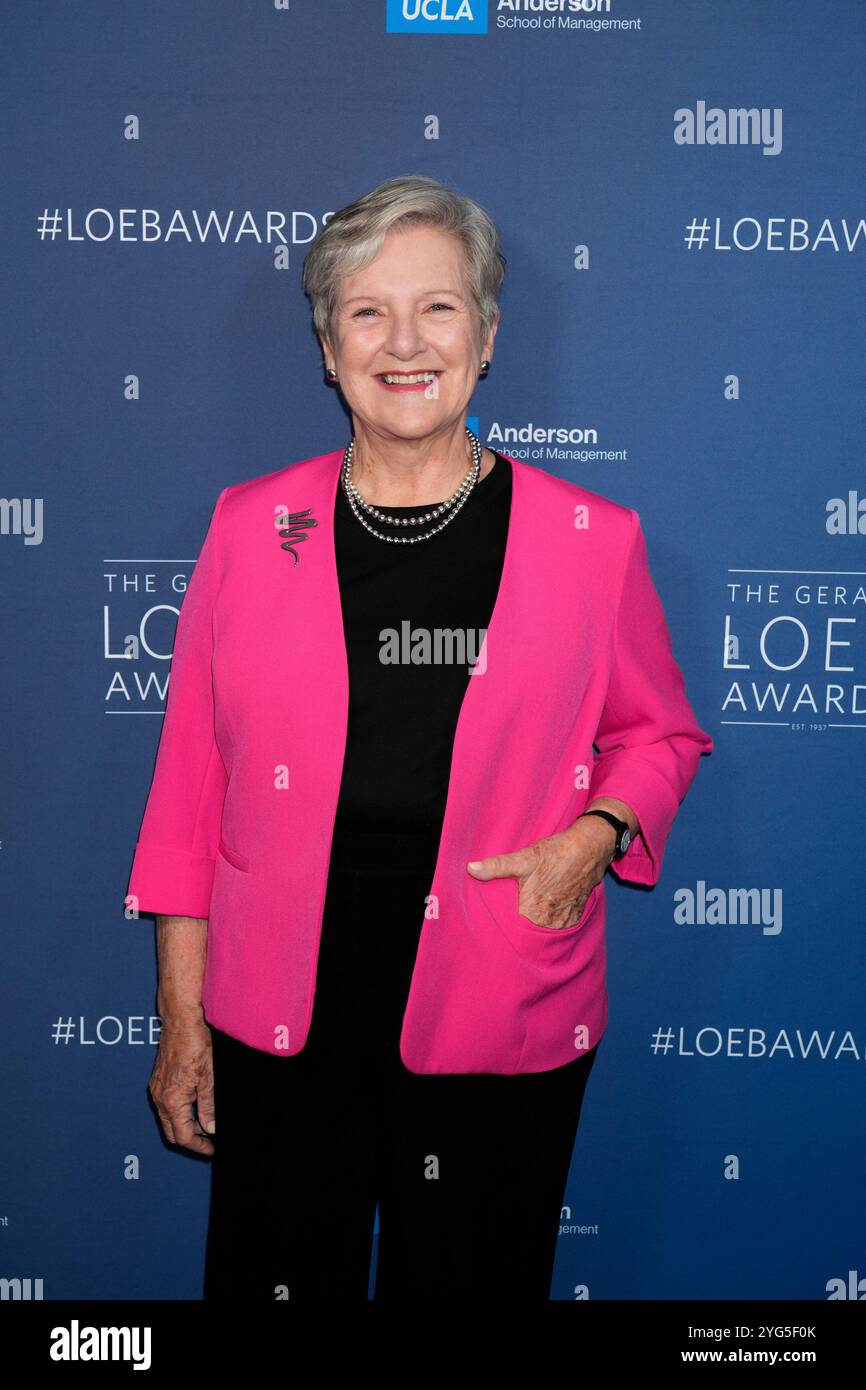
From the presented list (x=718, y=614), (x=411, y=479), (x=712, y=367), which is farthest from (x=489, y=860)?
(x=712, y=367)

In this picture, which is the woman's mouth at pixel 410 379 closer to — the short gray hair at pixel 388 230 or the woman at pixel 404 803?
the woman at pixel 404 803

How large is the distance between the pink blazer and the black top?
21mm

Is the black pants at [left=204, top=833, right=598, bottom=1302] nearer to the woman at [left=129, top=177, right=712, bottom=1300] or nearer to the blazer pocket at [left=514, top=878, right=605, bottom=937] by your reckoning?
the woman at [left=129, top=177, right=712, bottom=1300]

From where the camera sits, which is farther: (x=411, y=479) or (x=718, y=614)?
(x=718, y=614)

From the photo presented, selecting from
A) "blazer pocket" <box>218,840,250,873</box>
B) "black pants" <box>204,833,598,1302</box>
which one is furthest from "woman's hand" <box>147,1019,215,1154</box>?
"blazer pocket" <box>218,840,250,873</box>

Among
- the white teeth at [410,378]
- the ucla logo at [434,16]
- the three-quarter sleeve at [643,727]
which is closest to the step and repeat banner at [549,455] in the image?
the ucla logo at [434,16]

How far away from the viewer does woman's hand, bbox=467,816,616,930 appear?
1.67 meters

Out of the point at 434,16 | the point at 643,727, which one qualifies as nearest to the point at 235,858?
the point at 643,727

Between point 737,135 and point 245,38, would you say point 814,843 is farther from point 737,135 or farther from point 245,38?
point 245,38

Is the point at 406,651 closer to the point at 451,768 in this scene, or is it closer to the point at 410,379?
the point at 451,768

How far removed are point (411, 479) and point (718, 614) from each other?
0.79 meters

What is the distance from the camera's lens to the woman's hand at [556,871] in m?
1.67
